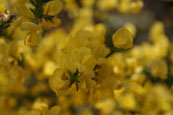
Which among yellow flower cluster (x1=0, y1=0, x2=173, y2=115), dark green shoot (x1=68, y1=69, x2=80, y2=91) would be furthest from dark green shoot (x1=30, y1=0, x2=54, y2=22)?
dark green shoot (x1=68, y1=69, x2=80, y2=91)

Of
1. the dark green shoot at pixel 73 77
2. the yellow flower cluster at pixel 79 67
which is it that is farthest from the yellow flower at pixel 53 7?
the dark green shoot at pixel 73 77

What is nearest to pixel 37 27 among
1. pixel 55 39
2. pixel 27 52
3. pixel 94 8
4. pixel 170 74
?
pixel 27 52

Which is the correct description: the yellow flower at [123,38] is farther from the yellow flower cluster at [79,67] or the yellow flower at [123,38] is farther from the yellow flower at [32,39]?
the yellow flower at [32,39]

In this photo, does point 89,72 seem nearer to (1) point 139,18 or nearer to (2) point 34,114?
(2) point 34,114

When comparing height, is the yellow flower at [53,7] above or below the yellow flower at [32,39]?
above

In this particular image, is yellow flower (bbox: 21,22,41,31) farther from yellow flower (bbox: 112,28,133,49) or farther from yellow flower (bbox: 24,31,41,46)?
yellow flower (bbox: 112,28,133,49)

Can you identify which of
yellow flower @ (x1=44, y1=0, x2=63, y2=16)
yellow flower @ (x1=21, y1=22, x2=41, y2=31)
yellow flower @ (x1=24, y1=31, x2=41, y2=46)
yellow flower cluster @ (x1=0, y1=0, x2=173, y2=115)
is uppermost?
yellow flower @ (x1=44, y1=0, x2=63, y2=16)

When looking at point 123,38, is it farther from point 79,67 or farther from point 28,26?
point 28,26

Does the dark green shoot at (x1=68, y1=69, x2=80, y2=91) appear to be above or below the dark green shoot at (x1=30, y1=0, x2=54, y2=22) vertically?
below

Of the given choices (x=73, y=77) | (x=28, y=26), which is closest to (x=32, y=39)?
(x=28, y=26)
